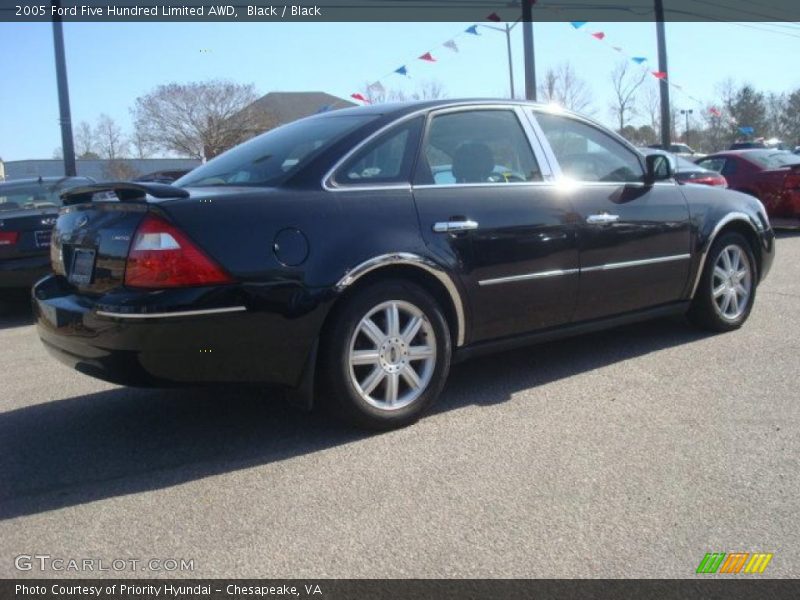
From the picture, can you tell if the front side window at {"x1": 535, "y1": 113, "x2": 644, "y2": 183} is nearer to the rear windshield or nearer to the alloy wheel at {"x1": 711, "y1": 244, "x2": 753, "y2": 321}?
the alloy wheel at {"x1": 711, "y1": 244, "x2": 753, "y2": 321}

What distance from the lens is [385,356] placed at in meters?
3.79

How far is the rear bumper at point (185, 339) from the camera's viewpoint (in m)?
3.27

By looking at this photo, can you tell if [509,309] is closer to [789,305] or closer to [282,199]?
[282,199]

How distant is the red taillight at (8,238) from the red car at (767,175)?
10163mm

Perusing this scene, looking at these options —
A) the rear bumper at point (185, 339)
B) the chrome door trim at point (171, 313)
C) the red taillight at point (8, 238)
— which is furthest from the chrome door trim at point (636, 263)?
the red taillight at point (8, 238)

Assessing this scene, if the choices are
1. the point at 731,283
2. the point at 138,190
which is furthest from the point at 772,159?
the point at 138,190

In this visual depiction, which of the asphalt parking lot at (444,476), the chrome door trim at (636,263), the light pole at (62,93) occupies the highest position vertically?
the light pole at (62,93)

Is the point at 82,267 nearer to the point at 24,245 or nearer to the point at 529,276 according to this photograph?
the point at 529,276

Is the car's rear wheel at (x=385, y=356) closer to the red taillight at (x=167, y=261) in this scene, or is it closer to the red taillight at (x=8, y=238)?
the red taillight at (x=167, y=261)

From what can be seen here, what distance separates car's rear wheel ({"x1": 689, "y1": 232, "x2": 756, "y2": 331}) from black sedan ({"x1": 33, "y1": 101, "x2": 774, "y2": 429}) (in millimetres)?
438

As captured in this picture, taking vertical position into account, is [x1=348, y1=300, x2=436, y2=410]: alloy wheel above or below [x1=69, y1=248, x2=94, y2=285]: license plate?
below

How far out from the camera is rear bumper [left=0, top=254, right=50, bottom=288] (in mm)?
7406

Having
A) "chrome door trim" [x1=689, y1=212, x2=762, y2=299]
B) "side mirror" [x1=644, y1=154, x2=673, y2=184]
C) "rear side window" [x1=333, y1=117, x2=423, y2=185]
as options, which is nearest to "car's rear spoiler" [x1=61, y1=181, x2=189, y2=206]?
"rear side window" [x1=333, y1=117, x2=423, y2=185]

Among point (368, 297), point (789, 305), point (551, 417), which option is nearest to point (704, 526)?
point (551, 417)
